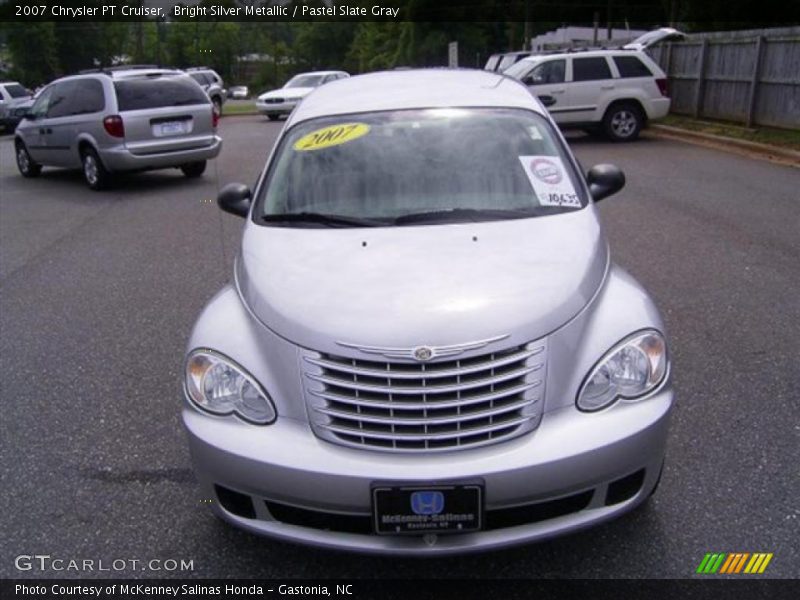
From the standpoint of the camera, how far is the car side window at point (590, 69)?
1559 centimetres

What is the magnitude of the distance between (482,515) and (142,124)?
10233mm

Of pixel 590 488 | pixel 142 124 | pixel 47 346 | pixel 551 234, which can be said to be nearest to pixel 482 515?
pixel 590 488

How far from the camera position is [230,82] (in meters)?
51.0

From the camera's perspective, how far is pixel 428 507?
2.53 m

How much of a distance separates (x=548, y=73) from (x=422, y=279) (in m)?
13.8

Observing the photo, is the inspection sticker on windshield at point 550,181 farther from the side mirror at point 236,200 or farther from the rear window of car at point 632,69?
the rear window of car at point 632,69

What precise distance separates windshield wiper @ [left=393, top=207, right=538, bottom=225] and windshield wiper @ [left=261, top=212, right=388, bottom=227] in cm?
13

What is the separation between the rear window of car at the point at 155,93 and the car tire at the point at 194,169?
118 cm

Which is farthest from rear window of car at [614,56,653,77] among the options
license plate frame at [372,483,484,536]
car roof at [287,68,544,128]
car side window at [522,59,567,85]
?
license plate frame at [372,483,484,536]

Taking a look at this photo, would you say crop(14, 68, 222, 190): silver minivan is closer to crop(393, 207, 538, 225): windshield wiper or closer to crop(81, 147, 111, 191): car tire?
crop(81, 147, 111, 191): car tire

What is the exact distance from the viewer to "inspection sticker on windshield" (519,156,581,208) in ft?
12.3

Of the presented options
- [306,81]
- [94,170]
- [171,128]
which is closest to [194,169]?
[171,128]

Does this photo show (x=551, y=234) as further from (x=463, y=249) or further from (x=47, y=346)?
(x=47, y=346)

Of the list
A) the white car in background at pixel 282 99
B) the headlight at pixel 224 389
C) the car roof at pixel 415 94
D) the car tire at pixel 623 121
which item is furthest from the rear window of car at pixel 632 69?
the headlight at pixel 224 389
